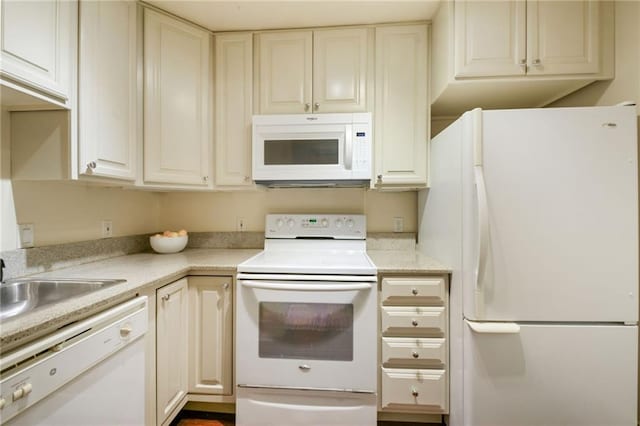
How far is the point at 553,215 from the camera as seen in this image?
4.12ft

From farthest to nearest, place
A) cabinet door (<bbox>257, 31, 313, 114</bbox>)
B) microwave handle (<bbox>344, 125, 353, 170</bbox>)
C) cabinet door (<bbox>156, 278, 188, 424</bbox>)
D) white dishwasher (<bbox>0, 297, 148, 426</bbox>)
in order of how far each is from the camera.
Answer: cabinet door (<bbox>257, 31, 313, 114</bbox>) < microwave handle (<bbox>344, 125, 353, 170</bbox>) < cabinet door (<bbox>156, 278, 188, 424</bbox>) < white dishwasher (<bbox>0, 297, 148, 426</bbox>)

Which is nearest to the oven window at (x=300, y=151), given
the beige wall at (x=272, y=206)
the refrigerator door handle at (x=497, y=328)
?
the beige wall at (x=272, y=206)

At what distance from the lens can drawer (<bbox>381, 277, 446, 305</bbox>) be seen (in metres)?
1.49

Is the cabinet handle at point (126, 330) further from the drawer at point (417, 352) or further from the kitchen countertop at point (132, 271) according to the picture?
the drawer at point (417, 352)

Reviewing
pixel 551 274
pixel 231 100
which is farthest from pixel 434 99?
pixel 231 100

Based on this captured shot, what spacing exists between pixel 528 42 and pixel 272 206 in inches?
72.6

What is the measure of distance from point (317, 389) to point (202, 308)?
0.77m

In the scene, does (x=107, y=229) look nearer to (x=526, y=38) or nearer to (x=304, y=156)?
(x=304, y=156)

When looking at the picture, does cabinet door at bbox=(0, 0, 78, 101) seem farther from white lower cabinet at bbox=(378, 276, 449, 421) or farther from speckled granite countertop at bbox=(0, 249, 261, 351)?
white lower cabinet at bbox=(378, 276, 449, 421)

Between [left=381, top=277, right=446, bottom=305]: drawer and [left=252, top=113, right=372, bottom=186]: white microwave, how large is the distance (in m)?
0.65

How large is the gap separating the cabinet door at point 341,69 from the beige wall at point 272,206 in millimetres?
624

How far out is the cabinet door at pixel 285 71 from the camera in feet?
6.02

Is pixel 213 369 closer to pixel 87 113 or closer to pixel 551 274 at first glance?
pixel 87 113

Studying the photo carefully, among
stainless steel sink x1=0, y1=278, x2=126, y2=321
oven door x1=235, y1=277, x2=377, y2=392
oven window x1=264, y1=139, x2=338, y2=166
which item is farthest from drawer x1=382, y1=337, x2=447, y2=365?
stainless steel sink x1=0, y1=278, x2=126, y2=321
